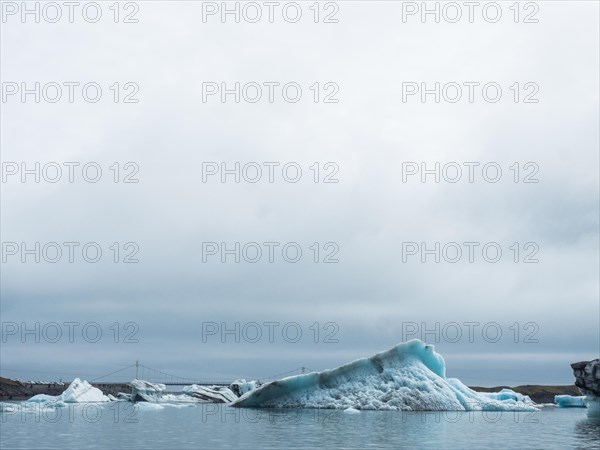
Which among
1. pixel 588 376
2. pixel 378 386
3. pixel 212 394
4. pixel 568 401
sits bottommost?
pixel 568 401

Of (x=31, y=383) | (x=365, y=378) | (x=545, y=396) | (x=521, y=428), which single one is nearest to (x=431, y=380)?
(x=365, y=378)

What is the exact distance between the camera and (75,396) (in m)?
70.5

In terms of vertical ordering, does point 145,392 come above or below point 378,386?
below

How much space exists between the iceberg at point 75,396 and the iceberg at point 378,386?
27355 mm

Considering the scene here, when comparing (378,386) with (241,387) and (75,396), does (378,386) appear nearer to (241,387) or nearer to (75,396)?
(241,387)

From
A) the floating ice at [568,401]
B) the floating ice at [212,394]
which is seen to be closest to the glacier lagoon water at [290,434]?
the floating ice at [212,394]

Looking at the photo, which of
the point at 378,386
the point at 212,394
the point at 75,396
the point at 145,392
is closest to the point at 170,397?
the point at 212,394

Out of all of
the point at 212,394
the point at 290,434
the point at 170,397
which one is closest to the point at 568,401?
the point at 212,394

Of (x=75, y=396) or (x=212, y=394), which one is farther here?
(x=212, y=394)

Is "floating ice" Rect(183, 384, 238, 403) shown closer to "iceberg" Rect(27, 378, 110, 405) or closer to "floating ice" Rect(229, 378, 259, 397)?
"floating ice" Rect(229, 378, 259, 397)

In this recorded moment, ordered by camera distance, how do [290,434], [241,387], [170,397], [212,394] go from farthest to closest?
[170,397] < [212,394] < [241,387] < [290,434]

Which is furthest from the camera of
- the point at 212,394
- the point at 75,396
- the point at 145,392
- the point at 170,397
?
the point at 170,397

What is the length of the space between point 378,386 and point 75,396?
35.0 meters

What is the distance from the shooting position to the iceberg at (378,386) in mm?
49906
